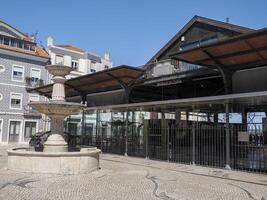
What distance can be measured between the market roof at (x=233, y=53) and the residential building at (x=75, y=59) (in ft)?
96.4

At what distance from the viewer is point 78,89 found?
83.6 ft

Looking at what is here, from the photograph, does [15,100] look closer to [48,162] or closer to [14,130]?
[14,130]

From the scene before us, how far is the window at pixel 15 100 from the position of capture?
35531 millimetres

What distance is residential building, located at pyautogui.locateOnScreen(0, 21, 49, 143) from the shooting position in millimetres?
34938

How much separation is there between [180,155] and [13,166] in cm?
1018

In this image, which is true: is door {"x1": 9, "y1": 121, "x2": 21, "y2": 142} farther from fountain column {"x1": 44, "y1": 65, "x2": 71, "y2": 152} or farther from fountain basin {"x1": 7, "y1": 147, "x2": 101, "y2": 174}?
fountain basin {"x1": 7, "y1": 147, "x2": 101, "y2": 174}

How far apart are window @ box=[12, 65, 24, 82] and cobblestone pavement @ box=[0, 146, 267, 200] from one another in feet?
88.1

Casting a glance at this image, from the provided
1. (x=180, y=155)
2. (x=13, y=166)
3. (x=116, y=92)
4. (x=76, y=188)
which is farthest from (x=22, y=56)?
(x=76, y=188)

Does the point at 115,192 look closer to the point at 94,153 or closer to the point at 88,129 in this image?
the point at 94,153

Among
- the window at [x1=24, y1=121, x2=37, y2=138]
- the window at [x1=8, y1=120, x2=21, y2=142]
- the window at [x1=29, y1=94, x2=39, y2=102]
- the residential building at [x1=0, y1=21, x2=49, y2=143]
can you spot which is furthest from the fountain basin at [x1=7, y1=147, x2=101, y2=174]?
the window at [x1=29, y1=94, x2=39, y2=102]

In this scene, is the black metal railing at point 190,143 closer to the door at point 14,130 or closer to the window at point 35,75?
the door at point 14,130

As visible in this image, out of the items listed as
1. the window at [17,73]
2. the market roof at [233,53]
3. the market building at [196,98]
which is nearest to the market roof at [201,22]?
the market building at [196,98]

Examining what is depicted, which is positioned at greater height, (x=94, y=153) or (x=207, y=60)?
(x=207, y=60)

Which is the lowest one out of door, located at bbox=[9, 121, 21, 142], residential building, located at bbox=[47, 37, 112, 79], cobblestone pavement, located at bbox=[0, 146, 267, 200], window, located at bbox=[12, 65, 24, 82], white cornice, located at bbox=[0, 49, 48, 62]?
cobblestone pavement, located at bbox=[0, 146, 267, 200]
